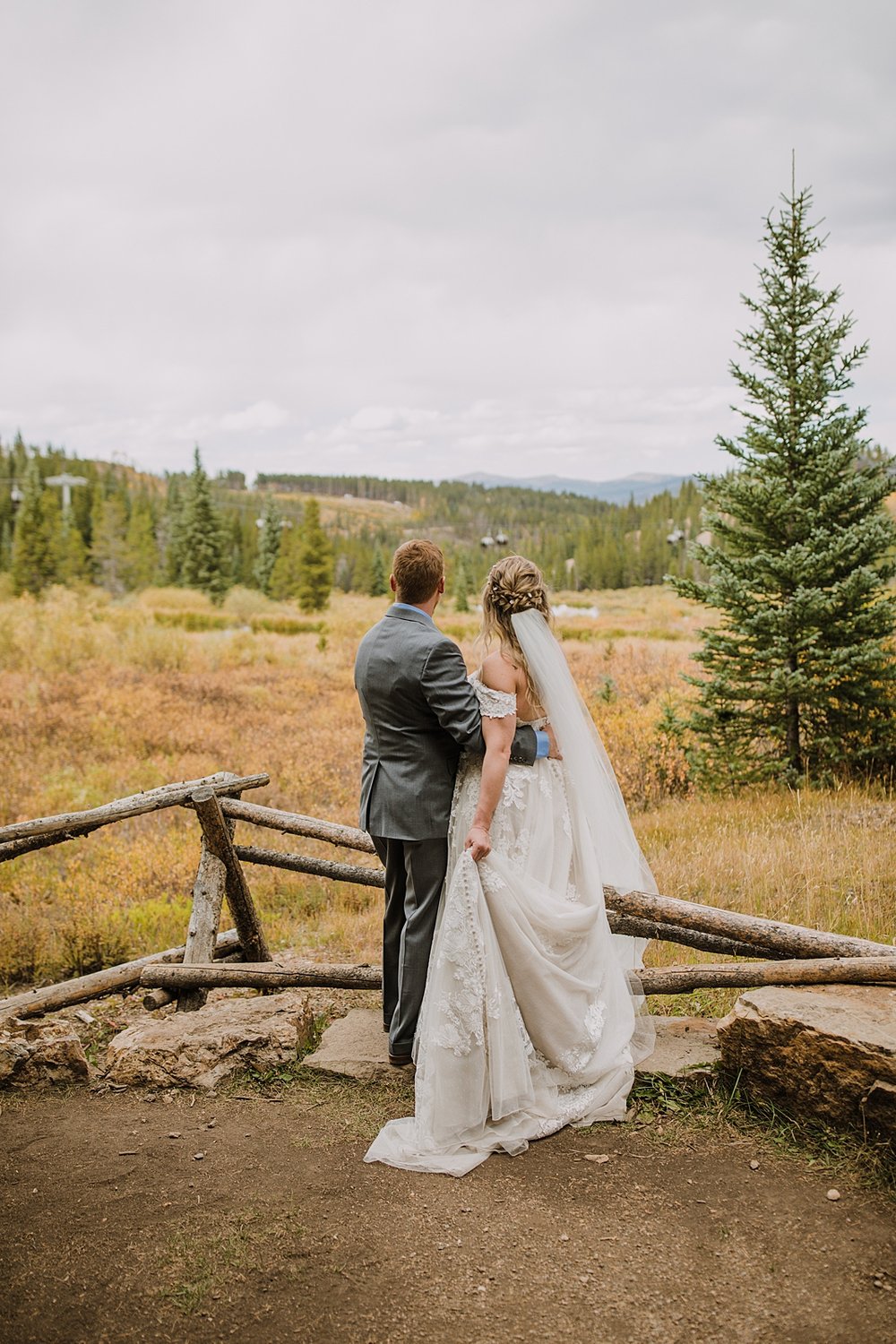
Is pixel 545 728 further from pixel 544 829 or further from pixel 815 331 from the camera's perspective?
pixel 815 331

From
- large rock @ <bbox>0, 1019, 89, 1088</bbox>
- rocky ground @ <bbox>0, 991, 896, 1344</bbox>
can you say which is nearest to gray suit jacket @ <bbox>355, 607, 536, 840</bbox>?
rocky ground @ <bbox>0, 991, 896, 1344</bbox>

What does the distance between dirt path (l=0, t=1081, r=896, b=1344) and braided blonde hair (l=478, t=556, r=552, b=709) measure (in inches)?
88.0

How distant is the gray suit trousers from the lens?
4.33 m

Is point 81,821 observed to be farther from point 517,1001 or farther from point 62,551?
point 62,551

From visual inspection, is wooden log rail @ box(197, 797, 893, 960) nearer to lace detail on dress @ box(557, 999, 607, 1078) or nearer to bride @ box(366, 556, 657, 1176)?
bride @ box(366, 556, 657, 1176)

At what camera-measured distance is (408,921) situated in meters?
4.36

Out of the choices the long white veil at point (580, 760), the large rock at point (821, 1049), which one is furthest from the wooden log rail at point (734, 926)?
the large rock at point (821, 1049)

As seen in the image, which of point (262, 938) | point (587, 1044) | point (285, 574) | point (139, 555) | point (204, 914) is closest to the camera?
point (587, 1044)

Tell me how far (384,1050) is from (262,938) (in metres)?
1.77

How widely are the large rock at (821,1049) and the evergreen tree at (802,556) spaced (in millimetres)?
6138

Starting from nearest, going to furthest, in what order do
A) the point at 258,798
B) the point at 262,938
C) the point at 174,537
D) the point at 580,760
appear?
1. the point at 580,760
2. the point at 262,938
3. the point at 258,798
4. the point at 174,537

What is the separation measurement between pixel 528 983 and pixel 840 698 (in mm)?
7359

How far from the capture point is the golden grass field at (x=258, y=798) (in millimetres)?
7336

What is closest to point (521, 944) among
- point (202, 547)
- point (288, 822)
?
point (288, 822)
